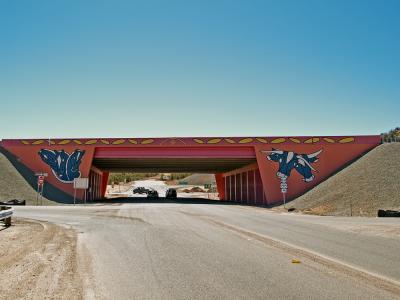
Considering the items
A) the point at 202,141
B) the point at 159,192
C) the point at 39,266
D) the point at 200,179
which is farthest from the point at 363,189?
the point at 200,179

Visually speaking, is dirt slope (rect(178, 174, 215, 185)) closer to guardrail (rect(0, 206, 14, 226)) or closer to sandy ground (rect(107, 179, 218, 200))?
sandy ground (rect(107, 179, 218, 200))

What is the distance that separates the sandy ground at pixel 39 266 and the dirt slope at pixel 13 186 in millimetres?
25162

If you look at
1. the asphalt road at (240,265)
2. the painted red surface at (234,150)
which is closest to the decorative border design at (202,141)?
the painted red surface at (234,150)

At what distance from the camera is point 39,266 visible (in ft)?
28.2

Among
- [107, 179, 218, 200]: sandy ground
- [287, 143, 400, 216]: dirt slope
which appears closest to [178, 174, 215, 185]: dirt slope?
[107, 179, 218, 200]: sandy ground

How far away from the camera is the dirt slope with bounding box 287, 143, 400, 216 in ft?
88.3

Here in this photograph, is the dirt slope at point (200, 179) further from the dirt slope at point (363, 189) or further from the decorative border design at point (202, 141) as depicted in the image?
the dirt slope at point (363, 189)

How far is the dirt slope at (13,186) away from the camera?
37562mm

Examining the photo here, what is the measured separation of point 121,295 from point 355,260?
19.3 feet

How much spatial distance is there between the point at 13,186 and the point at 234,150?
2328 cm

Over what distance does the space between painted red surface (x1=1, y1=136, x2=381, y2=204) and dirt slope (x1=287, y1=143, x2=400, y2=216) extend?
270 centimetres

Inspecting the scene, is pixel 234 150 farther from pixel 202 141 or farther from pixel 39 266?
pixel 39 266

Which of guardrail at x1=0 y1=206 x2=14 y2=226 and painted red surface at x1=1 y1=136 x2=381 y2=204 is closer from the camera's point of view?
guardrail at x1=0 y1=206 x2=14 y2=226

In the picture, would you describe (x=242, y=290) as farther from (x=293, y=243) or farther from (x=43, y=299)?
(x=293, y=243)
